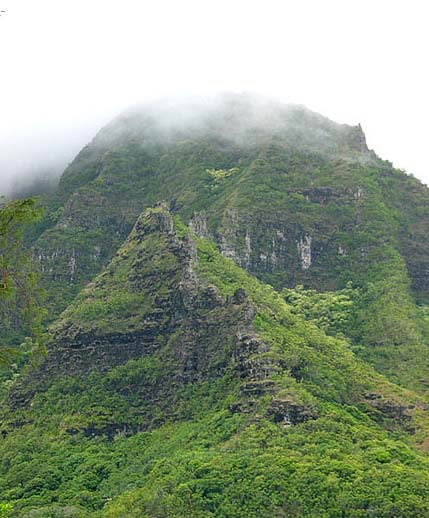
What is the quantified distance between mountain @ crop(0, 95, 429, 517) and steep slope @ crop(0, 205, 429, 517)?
0.21m

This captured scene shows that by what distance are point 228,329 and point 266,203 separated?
169 ft

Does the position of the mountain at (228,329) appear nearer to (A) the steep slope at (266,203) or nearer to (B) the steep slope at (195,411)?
(B) the steep slope at (195,411)

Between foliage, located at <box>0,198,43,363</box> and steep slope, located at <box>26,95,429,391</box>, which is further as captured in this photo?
steep slope, located at <box>26,95,429,391</box>

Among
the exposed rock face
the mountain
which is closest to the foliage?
the mountain

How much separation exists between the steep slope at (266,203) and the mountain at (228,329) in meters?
0.33

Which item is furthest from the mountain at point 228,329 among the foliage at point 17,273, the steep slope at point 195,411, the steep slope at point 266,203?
the foliage at point 17,273

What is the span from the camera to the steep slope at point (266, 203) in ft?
464

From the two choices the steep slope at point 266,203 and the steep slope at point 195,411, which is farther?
the steep slope at point 266,203

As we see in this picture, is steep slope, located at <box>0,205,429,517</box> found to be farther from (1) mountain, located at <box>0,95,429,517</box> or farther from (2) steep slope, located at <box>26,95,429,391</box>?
(2) steep slope, located at <box>26,95,429,391</box>

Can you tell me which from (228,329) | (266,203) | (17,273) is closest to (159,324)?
(228,329)

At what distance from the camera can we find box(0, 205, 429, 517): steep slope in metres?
75.6

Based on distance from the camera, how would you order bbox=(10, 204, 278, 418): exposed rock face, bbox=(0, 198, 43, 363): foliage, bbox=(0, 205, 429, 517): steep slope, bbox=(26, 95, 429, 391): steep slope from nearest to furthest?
1. bbox=(0, 198, 43, 363): foliage
2. bbox=(0, 205, 429, 517): steep slope
3. bbox=(10, 204, 278, 418): exposed rock face
4. bbox=(26, 95, 429, 391): steep slope

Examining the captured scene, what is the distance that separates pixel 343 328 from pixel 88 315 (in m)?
33.5

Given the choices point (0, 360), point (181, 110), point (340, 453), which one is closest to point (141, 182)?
point (181, 110)
